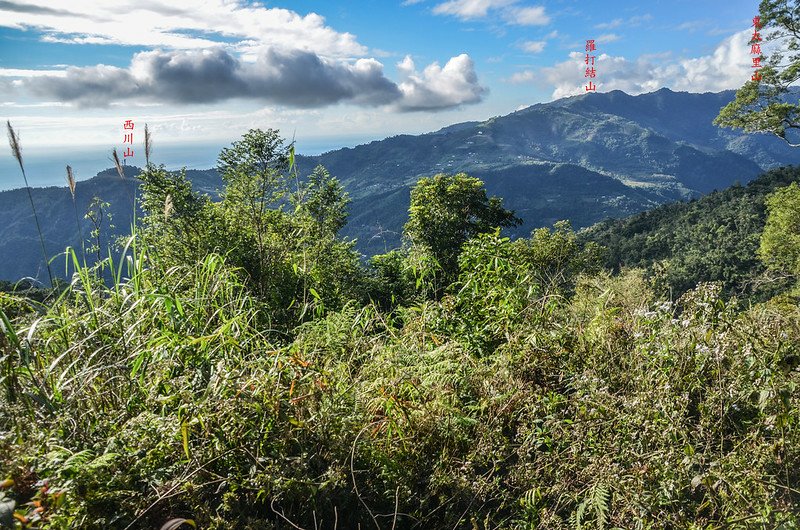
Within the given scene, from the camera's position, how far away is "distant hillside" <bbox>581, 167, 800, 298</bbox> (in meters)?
55.8

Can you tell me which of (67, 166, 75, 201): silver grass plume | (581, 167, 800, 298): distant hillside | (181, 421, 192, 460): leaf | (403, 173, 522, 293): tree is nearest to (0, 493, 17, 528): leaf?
(181, 421, 192, 460): leaf

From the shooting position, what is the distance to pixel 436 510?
218 centimetres

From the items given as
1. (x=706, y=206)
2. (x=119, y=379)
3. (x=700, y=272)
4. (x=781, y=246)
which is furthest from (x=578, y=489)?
(x=706, y=206)

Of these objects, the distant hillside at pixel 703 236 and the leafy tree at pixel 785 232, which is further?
the distant hillside at pixel 703 236

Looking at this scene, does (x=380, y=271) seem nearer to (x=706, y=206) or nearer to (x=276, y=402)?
(x=276, y=402)

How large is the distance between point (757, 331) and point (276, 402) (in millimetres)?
2943

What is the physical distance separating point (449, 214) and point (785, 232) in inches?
719

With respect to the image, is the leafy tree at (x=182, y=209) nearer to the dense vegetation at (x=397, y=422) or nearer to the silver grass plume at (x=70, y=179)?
the silver grass plume at (x=70, y=179)

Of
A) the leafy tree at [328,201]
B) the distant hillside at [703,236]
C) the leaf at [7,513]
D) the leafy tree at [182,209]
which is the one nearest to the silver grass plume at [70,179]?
the leaf at [7,513]

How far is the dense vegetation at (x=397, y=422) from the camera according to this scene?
185 cm

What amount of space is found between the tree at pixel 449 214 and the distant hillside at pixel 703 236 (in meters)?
31.8

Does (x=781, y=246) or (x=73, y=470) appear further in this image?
(x=781, y=246)

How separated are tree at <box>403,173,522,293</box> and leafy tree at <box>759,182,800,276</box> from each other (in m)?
15.0

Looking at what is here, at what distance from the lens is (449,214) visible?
2475 cm
